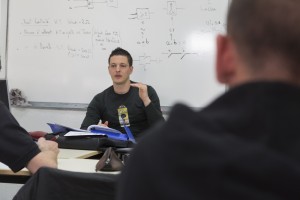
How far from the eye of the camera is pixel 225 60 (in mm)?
638

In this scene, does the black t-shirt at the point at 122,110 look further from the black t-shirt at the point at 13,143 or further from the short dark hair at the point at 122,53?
the black t-shirt at the point at 13,143

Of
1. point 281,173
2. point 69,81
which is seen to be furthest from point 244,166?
point 69,81

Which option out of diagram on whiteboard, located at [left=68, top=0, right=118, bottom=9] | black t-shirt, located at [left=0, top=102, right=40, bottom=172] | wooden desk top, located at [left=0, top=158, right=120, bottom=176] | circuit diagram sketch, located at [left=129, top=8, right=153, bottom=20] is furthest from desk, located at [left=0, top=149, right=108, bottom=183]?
diagram on whiteboard, located at [left=68, top=0, right=118, bottom=9]

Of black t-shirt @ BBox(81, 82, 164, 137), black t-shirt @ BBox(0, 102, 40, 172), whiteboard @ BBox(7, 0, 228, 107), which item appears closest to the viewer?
black t-shirt @ BBox(0, 102, 40, 172)

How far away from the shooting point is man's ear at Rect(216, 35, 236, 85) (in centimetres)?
63

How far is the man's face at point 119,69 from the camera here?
3506 millimetres

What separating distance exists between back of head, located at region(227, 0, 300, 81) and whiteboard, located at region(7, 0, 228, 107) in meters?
2.85

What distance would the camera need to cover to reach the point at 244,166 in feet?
1.63

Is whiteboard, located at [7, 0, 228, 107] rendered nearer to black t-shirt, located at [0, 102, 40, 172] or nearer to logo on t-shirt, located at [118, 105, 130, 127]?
logo on t-shirt, located at [118, 105, 130, 127]

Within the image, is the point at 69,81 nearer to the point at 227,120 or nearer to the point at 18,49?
the point at 18,49

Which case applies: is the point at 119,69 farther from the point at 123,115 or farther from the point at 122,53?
the point at 123,115

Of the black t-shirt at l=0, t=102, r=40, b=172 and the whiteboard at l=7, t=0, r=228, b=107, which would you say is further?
the whiteboard at l=7, t=0, r=228, b=107

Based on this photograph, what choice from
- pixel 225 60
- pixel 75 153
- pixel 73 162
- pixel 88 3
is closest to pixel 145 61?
pixel 88 3

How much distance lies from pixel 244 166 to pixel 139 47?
129 inches
